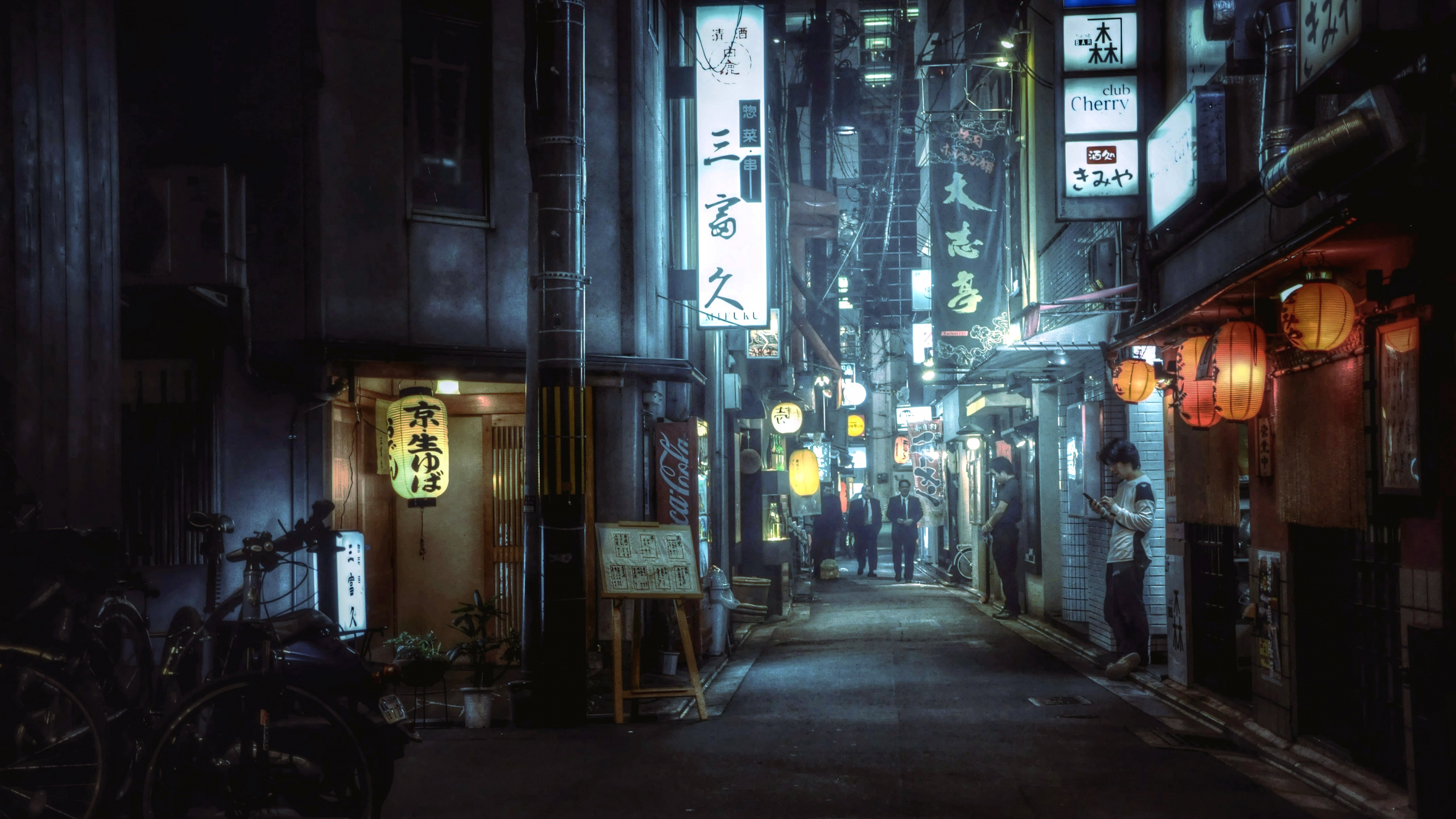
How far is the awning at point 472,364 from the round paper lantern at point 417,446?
0.39 m

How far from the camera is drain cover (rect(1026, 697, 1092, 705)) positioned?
11.1 metres

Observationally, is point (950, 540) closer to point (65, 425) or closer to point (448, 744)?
point (448, 744)

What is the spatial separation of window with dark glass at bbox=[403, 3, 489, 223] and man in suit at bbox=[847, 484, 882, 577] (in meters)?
21.7

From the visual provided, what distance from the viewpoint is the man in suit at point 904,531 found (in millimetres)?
30438

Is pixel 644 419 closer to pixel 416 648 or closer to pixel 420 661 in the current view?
pixel 416 648

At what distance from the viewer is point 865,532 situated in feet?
109

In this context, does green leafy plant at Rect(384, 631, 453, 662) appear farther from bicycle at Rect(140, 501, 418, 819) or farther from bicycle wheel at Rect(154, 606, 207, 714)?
bicycle at Rect(140, 501, 418, 819)

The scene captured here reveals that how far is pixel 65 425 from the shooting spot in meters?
8.37

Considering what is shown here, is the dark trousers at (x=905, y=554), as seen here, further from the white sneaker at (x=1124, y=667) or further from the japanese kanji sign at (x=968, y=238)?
the white sneaker at (x=1124, y=667)

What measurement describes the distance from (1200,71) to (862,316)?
3743 centimetres

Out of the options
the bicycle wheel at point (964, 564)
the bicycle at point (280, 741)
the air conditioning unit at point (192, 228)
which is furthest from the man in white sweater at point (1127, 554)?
the bicycle wheel at point (964, 564)

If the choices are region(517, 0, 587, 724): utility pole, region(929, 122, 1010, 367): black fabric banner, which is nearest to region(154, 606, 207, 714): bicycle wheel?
region(517, 0, 587, 724): utility pole

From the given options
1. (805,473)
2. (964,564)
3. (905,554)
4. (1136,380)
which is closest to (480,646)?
(1136,380)

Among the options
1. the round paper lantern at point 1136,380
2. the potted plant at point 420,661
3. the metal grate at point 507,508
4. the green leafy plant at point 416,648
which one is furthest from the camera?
the metal grate at point 507,508
